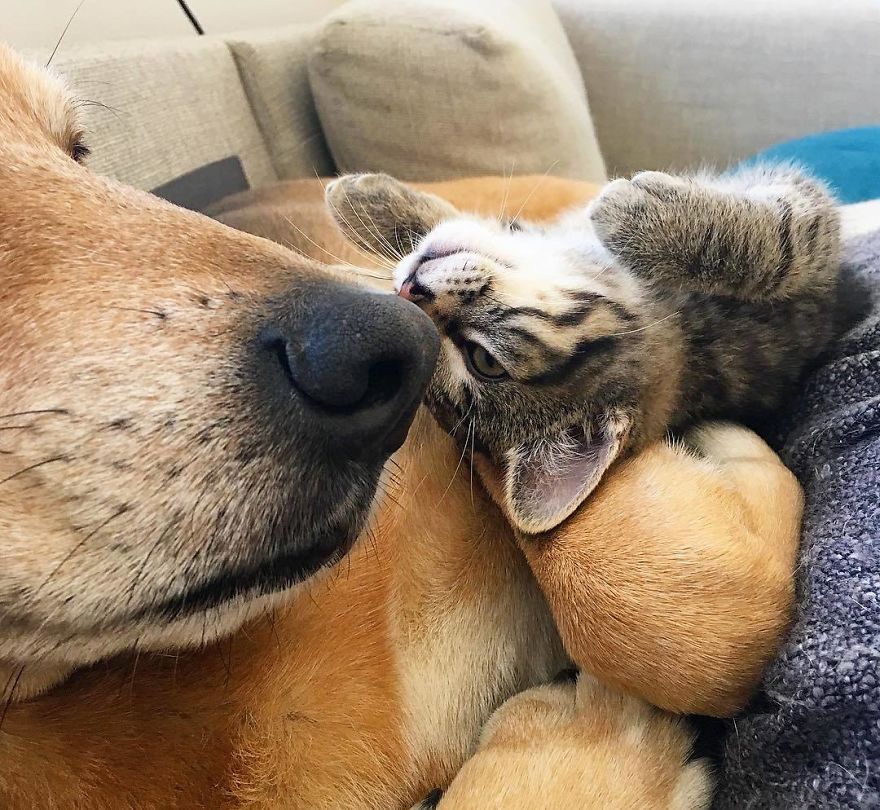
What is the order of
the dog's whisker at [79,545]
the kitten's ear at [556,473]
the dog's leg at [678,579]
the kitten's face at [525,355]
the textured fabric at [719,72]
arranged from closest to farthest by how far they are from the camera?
the dog's whisker at [79,545] < the dog's leg at [678,579] < the kitten's ear at [556,473] < the kitten's face at [525,355] < the textured fabric at [719,72]

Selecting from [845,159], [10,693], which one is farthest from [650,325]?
[845,159]

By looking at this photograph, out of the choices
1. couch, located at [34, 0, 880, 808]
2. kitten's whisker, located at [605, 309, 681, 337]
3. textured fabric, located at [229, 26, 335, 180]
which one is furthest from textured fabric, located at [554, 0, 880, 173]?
kitten's whisker, located at [605, 309, 681, 337]

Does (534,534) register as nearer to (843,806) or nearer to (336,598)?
(336,598)

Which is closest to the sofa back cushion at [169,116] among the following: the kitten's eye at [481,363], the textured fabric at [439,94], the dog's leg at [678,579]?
the textured fabric at [439,94]

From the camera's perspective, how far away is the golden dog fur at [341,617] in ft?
2.08

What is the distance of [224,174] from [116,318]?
1443 millimetres

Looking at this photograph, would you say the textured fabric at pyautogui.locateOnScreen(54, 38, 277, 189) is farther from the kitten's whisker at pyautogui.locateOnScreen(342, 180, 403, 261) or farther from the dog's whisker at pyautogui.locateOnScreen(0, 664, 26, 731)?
the dog's whisker at pyautogui.locateOnScreen(0, 664, 26, 731)

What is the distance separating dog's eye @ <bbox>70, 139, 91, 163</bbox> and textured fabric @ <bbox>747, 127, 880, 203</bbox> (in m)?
1.49

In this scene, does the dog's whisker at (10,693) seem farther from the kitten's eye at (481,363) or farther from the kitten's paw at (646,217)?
the kitten's paw at (646,217)

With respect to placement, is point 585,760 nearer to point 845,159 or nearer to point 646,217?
point 646,217

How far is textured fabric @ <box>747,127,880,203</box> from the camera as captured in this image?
1941 millimetres

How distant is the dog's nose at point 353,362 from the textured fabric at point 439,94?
163cm

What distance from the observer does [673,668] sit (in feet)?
2.68

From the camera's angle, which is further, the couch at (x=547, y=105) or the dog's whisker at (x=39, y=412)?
the couch at (x=547, y=105)
